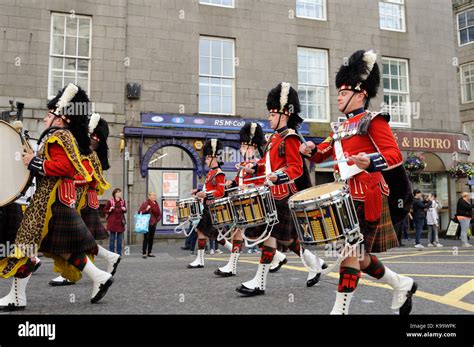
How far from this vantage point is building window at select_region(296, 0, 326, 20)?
18125 mm

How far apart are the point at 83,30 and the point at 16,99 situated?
129 inches

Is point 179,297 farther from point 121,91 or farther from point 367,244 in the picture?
point 121,91

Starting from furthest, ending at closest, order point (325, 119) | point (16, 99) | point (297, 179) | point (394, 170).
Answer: point (325, 119) → point (16, 99) → point (297, 179) → point (394, 170)

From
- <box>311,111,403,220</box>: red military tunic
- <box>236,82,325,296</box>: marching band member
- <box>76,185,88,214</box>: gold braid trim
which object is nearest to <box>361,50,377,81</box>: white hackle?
<box>311,111,403,220</box>: red military tunic

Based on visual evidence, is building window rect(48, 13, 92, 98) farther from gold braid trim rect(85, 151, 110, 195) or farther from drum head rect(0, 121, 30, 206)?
drum head rect(0, 121, 30, 206)

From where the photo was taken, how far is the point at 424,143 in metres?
19.3

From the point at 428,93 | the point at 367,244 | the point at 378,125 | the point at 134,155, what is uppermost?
the point at 428,93

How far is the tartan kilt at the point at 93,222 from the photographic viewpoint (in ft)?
21.3

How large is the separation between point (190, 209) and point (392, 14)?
1563cm

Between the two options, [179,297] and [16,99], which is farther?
[16,99]

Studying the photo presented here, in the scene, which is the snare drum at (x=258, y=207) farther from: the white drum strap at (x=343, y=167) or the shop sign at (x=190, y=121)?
the shop sign at (x=190, y=121)

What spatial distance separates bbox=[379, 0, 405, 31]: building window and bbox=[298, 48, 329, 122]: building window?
3.75 meters

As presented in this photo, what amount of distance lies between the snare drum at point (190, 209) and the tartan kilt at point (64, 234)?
4224 mm
